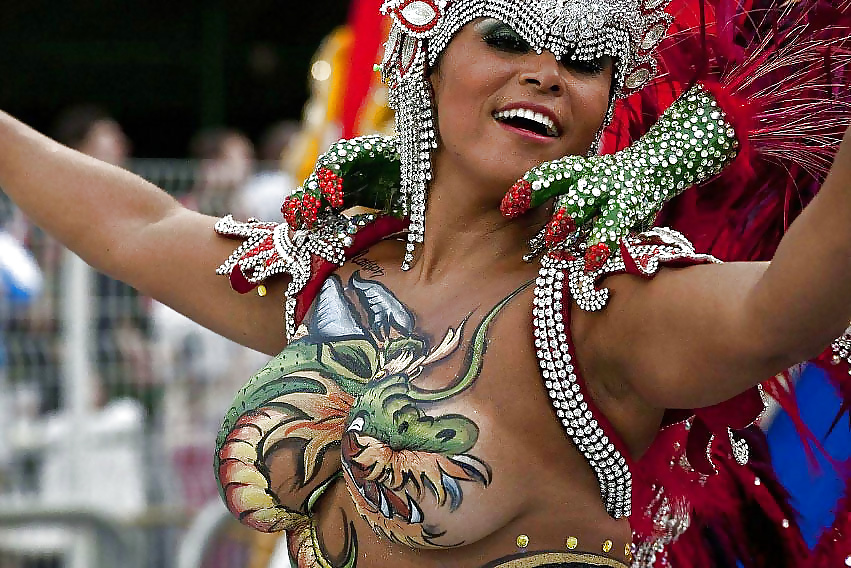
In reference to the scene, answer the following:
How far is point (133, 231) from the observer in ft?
8.33

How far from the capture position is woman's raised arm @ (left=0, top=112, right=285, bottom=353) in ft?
7.93

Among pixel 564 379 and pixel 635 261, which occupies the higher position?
pixel 635 261

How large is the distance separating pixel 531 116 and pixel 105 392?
3968 mm

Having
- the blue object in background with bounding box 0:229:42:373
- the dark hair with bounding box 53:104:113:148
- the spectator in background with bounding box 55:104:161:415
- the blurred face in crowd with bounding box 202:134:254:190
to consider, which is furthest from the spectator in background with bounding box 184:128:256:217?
the blue object in background with bounding box 0:229:42:373

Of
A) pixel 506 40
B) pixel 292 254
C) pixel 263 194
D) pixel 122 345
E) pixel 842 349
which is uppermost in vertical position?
pixel 263 194

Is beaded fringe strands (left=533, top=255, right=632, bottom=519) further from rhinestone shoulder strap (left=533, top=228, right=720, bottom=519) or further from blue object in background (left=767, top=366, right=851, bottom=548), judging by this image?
blue object in background (left=767, top=366, right=851, bottom=548)

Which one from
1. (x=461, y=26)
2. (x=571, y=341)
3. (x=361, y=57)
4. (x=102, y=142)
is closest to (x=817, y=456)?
(x=571, y=341)

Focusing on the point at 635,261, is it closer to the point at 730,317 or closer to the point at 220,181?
the point at 730,317

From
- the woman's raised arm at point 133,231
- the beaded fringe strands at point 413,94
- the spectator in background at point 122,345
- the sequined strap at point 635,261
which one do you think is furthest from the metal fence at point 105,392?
the sequined strap at point 635,261

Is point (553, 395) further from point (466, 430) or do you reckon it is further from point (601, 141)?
point (601, 141)

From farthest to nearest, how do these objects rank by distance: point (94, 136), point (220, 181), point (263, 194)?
point (94, 136) → point (263, 194) → point (220, 181)

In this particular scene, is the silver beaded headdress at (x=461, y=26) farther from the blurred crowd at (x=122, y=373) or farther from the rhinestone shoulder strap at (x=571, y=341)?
the blurred crowd at (x=122, y=373)

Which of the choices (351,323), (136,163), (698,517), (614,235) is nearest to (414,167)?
(351,323)

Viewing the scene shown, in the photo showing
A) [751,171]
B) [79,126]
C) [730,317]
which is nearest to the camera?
[730,317]
